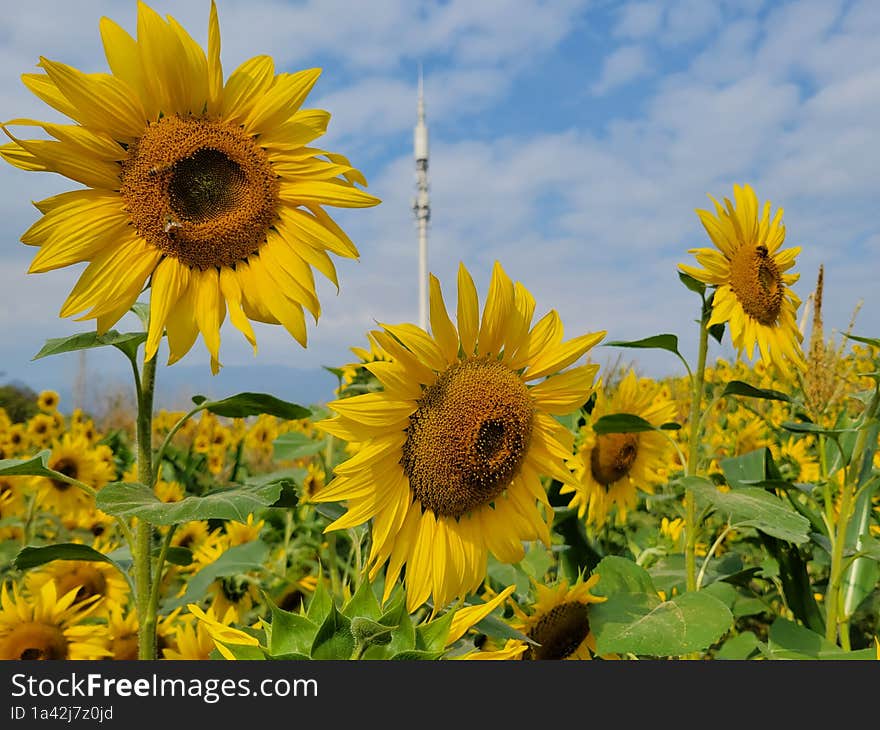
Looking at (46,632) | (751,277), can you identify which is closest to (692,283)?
(751,277)

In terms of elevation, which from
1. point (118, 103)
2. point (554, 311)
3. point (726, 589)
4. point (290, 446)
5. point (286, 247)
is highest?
point (118, 103)

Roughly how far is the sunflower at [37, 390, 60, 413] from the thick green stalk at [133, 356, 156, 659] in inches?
203

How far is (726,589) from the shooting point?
1.86 m

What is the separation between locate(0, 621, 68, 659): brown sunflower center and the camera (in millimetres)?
1984

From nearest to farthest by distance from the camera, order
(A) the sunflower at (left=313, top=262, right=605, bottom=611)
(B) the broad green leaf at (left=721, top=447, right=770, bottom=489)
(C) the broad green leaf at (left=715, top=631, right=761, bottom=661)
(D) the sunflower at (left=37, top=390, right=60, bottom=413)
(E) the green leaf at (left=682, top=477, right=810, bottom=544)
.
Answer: (A) the sunflower at (left=313, top=262, right=605, bottom=611), (E) the green leaf at (left=682, top=477, right=810, bottom=544), (C) the broad green leaf at (left=715, top=631, right=761, bottom=661), (B) the broad green leaf at (left=721, top=447, right=770, bottom=489), (D) the sunflower at (left=37, top=390, right=60, bottom=413)

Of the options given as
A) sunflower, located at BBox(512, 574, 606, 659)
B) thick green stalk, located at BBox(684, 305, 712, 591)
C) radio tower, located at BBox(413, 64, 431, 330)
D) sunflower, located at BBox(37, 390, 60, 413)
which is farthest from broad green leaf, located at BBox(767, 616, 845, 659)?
radio tower, located at BBox(413, 64, 431, 330)

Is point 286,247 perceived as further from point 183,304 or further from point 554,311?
point 554,311

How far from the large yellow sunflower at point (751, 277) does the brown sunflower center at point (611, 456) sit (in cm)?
56

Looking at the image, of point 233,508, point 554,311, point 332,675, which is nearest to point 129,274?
point 233,508

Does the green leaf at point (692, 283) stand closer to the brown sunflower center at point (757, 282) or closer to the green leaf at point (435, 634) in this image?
the brown sunflower center at point (757, 282)

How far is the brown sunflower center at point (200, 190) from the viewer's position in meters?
1.43

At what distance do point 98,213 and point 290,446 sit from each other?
4.55 ft

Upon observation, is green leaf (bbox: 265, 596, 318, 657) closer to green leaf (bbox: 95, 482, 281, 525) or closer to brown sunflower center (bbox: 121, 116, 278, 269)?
green leaf (bbox: 95, 482, 281, 525)

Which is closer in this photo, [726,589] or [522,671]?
[522,671]
